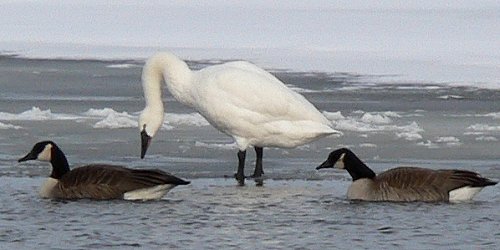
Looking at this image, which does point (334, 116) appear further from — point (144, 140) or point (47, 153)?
point (47, 153)

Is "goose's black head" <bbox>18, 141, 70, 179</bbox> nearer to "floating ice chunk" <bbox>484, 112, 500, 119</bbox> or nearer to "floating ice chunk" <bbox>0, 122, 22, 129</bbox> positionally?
"floating ice chunk" <bbox>0, 122, 22, 129</bbox>

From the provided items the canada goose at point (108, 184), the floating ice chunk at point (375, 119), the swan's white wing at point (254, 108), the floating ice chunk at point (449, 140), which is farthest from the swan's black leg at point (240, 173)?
the floating ice chunk at point (375, 119)

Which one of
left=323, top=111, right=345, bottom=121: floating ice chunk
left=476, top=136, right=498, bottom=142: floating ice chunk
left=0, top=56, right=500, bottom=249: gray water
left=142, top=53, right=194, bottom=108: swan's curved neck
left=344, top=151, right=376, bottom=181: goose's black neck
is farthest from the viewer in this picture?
left=323, top=111, right=345, bottom=121: floating ice chunk

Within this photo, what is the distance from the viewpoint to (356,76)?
19953 mm

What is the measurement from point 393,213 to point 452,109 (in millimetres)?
6540

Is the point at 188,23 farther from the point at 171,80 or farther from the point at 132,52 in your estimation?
the point at 171,80

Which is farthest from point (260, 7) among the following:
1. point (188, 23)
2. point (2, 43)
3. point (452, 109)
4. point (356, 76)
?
point (452, 109)

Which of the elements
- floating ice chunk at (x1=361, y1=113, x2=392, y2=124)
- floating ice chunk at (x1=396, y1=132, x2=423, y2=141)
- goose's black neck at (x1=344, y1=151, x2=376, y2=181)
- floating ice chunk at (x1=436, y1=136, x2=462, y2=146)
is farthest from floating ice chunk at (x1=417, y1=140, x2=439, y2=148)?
goose's black neck at (x1=344, y1=151, x2=376, y2=181)

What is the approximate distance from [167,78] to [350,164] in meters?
1.97

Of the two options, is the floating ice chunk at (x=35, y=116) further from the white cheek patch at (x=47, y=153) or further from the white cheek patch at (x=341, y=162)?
the white cheek patch at (x=341, y=162)

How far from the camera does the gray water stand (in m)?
8.17

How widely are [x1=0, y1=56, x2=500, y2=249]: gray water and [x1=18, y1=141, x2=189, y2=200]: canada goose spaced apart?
146 millimetres

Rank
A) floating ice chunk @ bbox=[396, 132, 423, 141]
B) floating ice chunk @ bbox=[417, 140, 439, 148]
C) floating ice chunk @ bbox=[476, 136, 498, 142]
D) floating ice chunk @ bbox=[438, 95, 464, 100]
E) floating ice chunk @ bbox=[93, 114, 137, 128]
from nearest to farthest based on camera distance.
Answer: floating ice chunk @ bbox=[417, 140, 439, 148]
floating ice chunk @ bbox=[476, 136, 498, 142]
floating ice chunk @ bbox=[396, 132, 423, 141]
floating ice chunk @ bbox=[93, 114, 137, 128]
floating ice chunk @ bbox=[438, 95, 464, 100]

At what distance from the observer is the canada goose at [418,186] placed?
9.69 metres
